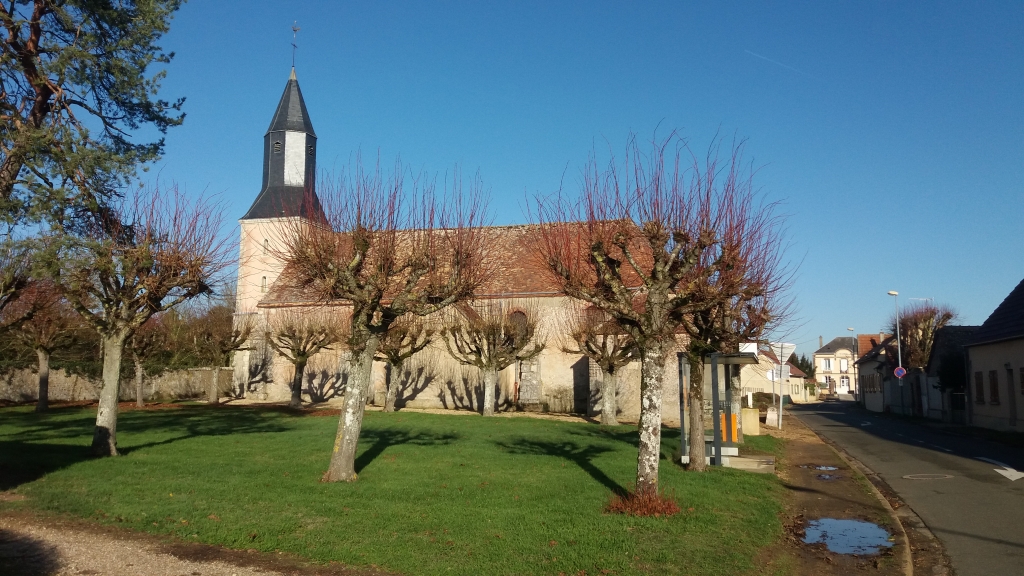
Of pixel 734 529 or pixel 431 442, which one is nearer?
pixel 734 529

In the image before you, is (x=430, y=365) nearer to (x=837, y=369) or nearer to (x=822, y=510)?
(x=822, y=510)

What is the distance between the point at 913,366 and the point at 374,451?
1724 inches

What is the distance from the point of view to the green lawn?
23.6 feet

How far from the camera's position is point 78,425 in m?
20.1

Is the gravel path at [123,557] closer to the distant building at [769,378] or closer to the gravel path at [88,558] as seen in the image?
the gravel path at [88,558]

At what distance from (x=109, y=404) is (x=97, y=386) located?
2402 centimetres

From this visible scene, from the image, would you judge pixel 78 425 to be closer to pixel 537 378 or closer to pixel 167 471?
pixel 167 471

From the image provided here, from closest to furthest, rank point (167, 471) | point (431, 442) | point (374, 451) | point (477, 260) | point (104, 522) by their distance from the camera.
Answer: point (104, 522) < point (167, 471) < point (477, 260) < point (374, 451) < point (431, 442)

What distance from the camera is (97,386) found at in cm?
3409

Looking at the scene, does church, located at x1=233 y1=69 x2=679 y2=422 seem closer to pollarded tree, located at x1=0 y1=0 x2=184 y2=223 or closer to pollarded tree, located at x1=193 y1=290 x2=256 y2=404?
pollarded tree, located at x1=193 y1=290 x2=256 y2=404

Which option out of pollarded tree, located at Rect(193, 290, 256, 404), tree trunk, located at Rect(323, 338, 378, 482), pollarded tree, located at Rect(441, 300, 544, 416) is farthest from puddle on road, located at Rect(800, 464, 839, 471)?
pollarded tree, located at Rect(193, 290, 256, 404)

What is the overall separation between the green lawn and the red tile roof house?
50.8 ft

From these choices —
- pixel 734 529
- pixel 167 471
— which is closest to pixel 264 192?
pixel 167 471

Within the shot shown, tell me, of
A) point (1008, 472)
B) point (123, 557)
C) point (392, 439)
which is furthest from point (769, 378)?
point (123, 557)
